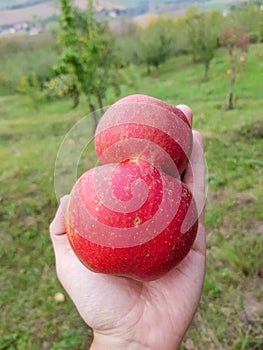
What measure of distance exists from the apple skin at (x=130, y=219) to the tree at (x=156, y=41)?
13487 millimetres

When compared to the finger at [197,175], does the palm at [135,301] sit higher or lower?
lower

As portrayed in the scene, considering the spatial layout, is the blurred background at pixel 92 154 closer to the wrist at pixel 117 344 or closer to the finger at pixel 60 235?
the finger at pixel 60 235

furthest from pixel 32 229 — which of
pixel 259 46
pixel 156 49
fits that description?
pixel 156 49

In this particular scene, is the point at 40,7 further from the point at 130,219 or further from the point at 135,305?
the point at 130,219

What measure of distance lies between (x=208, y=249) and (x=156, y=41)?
12317mm

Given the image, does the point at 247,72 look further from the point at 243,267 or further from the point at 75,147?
the point at 75,147

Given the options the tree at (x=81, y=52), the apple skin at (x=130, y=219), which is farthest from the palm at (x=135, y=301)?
the tree at (x=81, y=52)

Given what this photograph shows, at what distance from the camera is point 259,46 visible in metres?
10.2

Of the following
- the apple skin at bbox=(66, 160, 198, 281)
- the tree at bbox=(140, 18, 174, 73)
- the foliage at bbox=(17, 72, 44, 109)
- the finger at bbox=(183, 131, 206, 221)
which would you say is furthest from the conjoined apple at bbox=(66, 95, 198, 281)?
the tree at bbox=(140, 18, 174, 73)

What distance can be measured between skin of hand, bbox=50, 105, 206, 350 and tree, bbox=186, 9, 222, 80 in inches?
402

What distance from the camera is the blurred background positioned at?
8.23 ft

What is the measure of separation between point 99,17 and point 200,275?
6.25 meters

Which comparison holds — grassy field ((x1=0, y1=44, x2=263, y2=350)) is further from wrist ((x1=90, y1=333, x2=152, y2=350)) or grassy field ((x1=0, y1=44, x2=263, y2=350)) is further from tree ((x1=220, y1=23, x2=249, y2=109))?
tree ((x1=220, y1=23, x2=249, y2=109))

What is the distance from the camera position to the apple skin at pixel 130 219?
43.4 inches
